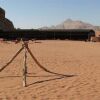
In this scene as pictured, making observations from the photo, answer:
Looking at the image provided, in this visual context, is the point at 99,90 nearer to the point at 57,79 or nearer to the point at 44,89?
the point at 44,89

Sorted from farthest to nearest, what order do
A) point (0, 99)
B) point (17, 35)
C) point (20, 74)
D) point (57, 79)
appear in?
point (17, 35) → point (20, 74) → point (57, 79) → point (0, 99)

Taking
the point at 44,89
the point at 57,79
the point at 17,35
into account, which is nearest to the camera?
the point at 44,89

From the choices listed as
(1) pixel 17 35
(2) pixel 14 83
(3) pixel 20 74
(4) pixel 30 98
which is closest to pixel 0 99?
(4) pixel 30 98

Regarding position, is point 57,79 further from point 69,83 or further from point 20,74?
point 20,74

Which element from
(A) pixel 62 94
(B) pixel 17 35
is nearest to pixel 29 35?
(B) pixel 17 35

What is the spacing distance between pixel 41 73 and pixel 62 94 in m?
3.99

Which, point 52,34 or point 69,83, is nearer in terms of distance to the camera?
point 69,83

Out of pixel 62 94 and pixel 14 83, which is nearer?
pixel 62 94

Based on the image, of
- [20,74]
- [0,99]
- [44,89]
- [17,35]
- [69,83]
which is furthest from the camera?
[17,35]

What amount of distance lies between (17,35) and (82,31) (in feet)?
38.7

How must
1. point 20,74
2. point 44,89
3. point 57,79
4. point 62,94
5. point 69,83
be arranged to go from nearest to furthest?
point 62,94
point 44,89
point 69,83
point 57,79
point 20,74

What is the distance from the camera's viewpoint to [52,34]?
2421 inches

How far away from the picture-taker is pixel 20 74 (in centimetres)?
1255

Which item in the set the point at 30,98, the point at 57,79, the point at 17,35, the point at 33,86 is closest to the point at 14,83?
the point at 33,86
